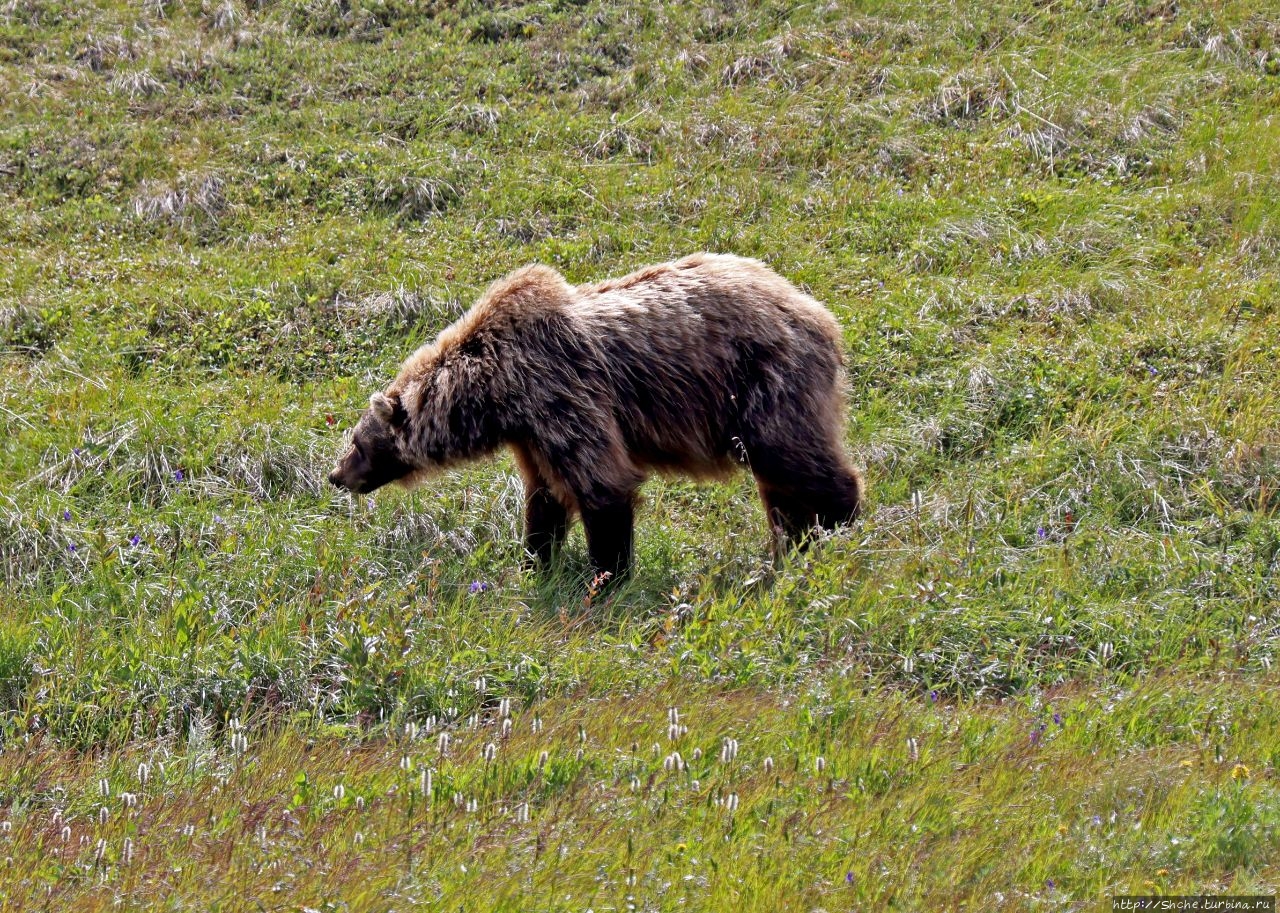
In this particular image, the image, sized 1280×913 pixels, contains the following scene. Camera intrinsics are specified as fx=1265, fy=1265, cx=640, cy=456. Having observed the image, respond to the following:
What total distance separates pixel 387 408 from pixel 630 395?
1.38 m

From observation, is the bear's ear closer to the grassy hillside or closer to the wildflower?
the grassy hillside

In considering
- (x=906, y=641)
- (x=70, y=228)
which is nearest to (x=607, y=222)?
(x=70, y=228)

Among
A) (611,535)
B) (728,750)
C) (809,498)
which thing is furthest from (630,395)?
(728,750)

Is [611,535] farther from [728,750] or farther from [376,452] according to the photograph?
[728,750]

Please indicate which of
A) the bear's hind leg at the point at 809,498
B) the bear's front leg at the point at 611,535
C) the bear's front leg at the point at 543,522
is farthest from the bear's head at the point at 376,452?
the bear's hind leg at the point at 809,498

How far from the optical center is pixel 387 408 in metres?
7.20

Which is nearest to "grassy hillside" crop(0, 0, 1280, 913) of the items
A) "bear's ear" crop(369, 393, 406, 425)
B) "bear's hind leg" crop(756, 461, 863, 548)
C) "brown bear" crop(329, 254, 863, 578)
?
"bear's hind leg" crop(756, 461, 863, 548)

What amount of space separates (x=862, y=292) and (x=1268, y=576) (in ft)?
14.7

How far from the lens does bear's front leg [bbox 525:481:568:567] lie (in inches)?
288

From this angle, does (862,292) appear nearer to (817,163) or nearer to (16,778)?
(817,163)

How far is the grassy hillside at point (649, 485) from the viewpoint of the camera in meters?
3.98

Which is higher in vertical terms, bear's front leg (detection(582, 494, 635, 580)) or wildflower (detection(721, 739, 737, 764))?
wildflower (detection(721, 739, 737, 764))

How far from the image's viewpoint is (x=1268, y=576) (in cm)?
665

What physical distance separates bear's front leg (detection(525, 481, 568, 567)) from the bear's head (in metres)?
0.75
